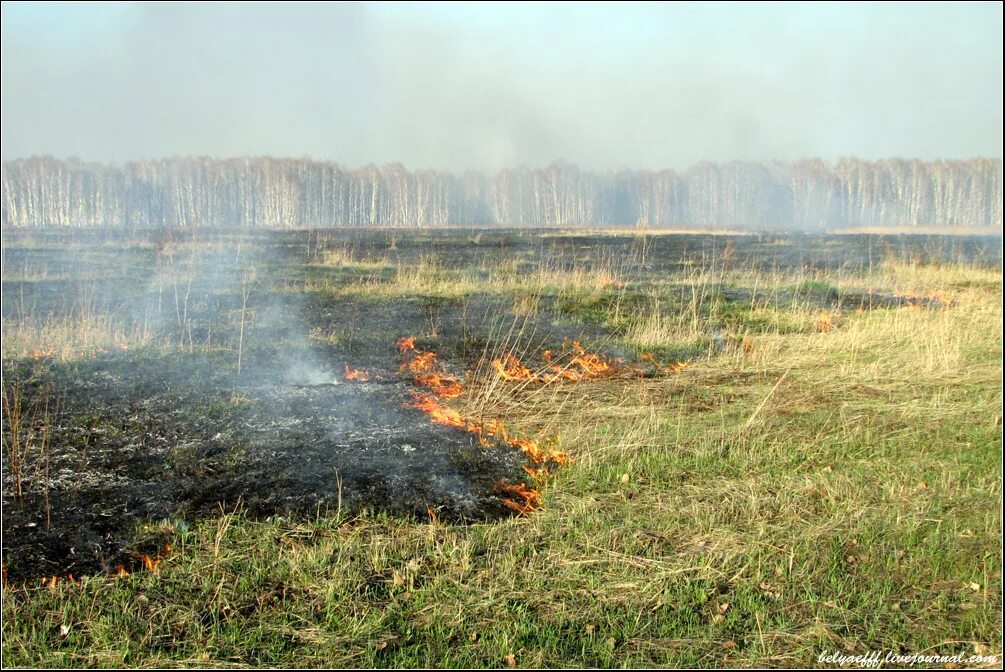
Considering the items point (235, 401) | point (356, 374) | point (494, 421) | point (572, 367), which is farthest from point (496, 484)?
point (572, 367)

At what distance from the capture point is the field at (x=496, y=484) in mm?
3980

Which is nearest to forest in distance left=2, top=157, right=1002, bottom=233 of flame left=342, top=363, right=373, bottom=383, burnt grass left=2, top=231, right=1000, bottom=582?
burnt grass left=2, top=231, right=1000, bottom=582

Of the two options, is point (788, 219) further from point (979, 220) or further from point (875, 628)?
point (875, 628)

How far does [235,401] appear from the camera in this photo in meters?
7.85

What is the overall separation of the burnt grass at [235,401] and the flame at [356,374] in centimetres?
12

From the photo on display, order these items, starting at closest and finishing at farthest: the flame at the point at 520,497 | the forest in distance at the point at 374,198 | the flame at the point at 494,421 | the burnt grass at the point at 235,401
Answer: the burnt grass at the point at 235,401, the flame at the point at 520,497, the flame at the point at 494,421, the forest in distance at the point at 374,198

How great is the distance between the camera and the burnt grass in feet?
17.9

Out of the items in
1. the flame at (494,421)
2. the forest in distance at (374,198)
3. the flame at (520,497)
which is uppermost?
the forest in distance at (374,198)

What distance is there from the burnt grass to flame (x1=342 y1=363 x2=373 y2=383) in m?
0.12

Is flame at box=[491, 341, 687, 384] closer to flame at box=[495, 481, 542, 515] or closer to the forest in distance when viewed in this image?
flame at box=[495, 481, 542, 515]

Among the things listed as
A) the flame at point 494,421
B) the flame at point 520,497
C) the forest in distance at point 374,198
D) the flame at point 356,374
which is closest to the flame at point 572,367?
the flame at point 494,421

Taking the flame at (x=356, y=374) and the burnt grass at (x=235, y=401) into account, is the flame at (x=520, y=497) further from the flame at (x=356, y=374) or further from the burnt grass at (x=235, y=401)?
the flame at (x=356, y=374)

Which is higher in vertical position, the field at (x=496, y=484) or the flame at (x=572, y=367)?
the flame at (x=572, y=367)

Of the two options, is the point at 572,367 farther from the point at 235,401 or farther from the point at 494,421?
the point at 235,401
